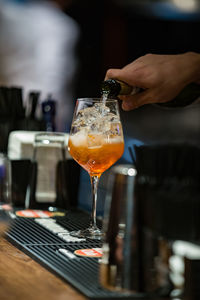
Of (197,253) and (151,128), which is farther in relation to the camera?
(151,128)

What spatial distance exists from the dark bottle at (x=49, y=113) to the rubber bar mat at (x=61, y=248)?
81cm

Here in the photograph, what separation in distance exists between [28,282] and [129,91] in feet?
2.62

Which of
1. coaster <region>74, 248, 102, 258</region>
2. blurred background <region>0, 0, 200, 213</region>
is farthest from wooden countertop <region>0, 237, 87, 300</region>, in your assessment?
blurred background <region>0, 0, 200, 213</region>

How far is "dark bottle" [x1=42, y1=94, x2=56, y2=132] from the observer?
2775 millimetres

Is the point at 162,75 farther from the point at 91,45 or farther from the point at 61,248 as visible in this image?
the point at 91,45

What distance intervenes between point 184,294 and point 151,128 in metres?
1.01

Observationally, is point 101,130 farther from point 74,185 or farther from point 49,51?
point 49,51

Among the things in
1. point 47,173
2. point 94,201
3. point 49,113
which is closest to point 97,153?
point 94,201

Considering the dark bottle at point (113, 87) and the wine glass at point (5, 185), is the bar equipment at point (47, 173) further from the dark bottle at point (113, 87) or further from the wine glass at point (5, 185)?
the dark bottle at point (113, 87)

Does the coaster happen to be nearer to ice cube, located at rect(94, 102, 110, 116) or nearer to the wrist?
ice cube, located at rect(94, 102, 110, 116)

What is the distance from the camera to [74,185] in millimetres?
2285

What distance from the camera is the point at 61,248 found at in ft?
4.82

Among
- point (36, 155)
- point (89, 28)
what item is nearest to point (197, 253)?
point (36, 155)

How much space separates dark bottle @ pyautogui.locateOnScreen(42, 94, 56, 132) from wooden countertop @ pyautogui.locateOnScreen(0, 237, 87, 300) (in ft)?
4.67
